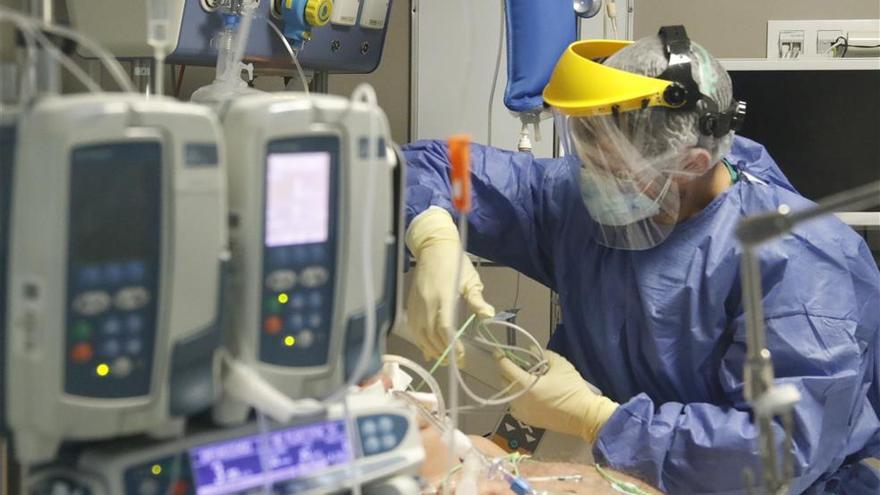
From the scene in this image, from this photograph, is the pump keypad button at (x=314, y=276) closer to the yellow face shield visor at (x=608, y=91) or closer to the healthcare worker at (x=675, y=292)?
the healthcare worker at (x=675, y=292)

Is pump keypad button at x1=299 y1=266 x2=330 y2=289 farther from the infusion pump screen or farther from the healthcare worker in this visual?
the healthcare worker

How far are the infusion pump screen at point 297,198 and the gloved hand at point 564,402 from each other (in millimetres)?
895

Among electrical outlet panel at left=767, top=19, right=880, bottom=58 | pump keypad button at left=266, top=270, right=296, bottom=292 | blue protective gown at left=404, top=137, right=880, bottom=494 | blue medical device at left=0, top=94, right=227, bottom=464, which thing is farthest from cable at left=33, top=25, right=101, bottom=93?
electrical outlet panel at left=767, top=19, right=880, bottom=58

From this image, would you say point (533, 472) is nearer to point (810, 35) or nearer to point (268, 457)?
point (268, 457)

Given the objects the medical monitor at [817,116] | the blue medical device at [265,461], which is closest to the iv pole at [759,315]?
the blue medical device at [265,461]

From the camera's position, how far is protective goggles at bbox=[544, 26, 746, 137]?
1.69 meters

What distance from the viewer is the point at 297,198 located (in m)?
0.87

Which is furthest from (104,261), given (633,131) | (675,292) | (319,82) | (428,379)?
(319,82)

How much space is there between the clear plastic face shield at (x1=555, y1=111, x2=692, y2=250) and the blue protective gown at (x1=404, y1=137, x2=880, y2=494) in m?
0.05

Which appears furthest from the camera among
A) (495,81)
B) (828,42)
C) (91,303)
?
(828,42)

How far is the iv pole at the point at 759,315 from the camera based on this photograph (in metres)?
0.85

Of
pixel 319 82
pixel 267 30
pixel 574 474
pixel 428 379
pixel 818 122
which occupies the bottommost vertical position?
pixel 574 474

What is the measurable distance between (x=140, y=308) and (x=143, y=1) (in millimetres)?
959

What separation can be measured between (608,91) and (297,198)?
3.09 feet
